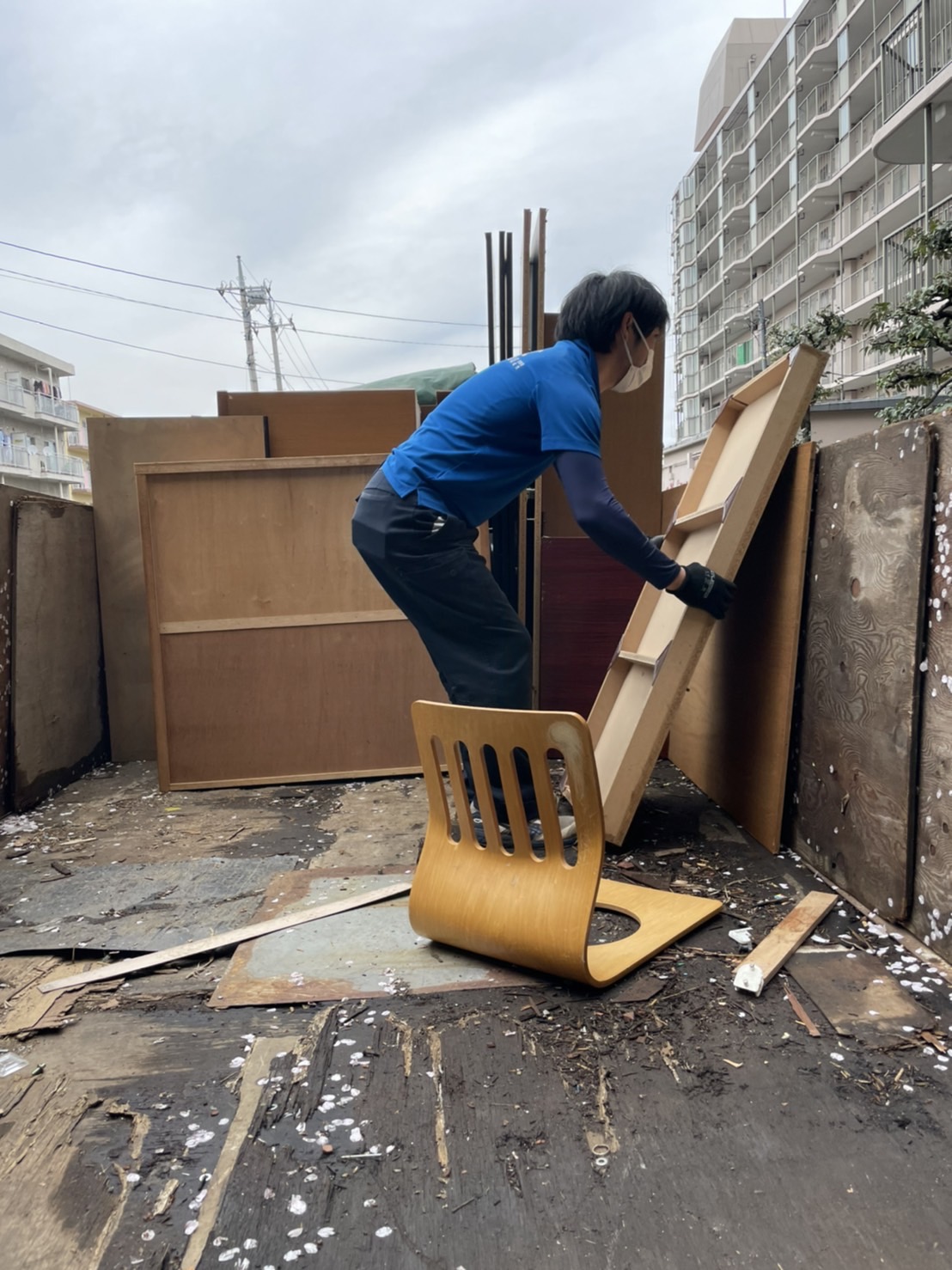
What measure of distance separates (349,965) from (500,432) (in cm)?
150

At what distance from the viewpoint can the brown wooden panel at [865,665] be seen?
5.94 feet

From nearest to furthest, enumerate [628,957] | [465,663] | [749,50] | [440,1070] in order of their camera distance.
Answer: [440,1070] → [628,957] → [465,663] → [749,50]

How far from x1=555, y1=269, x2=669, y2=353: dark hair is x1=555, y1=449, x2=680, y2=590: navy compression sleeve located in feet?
1.46

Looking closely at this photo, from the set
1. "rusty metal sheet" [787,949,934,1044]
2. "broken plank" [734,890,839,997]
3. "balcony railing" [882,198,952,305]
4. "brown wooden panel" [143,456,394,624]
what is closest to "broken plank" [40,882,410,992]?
"broken plank" [734,890,839,997]

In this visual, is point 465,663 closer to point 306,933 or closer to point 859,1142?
point 306,933

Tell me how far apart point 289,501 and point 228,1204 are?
112 inches

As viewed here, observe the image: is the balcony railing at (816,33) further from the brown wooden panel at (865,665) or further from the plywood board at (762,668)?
the brown wooden panel at (865,665)

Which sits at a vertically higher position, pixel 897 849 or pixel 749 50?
pixel 749 50

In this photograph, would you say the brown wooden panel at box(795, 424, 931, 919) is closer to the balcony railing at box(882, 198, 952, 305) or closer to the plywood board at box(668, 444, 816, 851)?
the plywood board at box(668, 444, 816, 851)

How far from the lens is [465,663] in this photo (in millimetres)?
2371

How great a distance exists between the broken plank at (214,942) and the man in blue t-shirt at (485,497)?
520 mm

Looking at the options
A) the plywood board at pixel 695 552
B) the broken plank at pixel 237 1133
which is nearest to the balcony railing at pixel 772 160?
the plywood board at pixel 695 552

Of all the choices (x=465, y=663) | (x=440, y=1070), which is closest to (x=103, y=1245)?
(x=440, y=1070)

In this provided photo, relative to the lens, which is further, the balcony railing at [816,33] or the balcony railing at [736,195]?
the balcony railing at [736,195]
